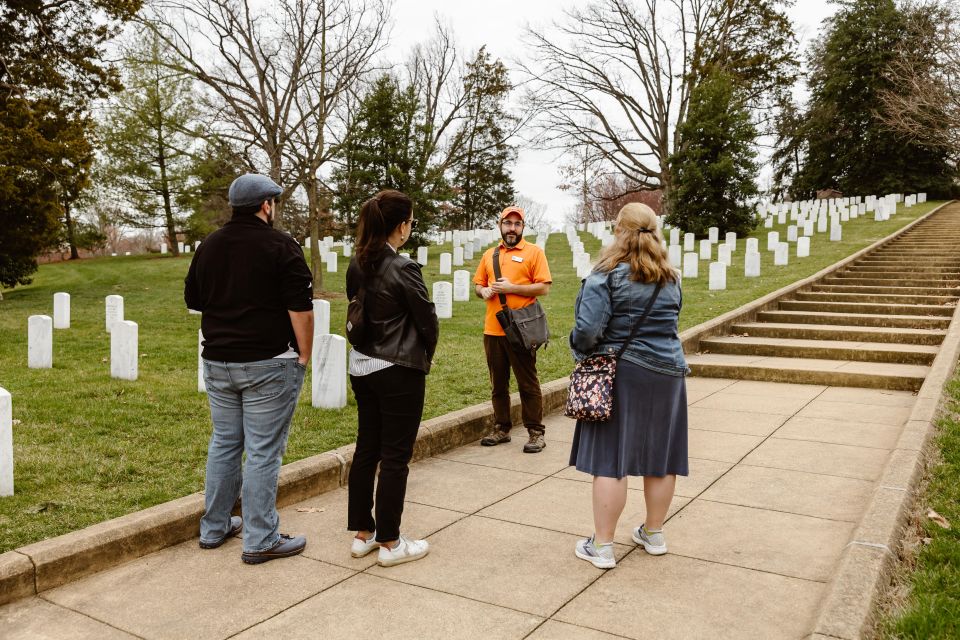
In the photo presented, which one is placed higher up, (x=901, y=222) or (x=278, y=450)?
(x=901, y=222)

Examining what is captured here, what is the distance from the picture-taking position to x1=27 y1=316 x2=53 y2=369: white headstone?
9.36 metres

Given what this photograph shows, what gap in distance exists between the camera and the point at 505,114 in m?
45.1

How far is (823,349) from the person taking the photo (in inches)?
411


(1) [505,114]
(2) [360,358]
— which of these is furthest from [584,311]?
(1) [505,114]

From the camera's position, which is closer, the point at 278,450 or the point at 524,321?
the point at 278,450

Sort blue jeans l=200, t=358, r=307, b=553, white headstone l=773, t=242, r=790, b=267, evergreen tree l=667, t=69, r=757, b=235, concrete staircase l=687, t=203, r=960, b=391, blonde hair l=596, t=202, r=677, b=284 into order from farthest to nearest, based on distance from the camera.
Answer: evergreen tree l=667, t=69, r=757, b=235
white headstone l=773, t=242, r=790, b=267
concrete staircase l=687, t=203, r=960, b=391
blue jeans l=200, t=358, r=307, b=553
blonde hair l=596, t=202, r=677, b=284

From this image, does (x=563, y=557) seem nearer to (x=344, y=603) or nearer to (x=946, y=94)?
(x=344, y=603)

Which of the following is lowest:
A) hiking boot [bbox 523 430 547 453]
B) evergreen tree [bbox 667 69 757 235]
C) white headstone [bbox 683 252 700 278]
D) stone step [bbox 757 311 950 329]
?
hiking boot [bbox 523 430 547 453]

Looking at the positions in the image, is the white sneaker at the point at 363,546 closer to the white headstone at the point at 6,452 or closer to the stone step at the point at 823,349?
the white headstone at the point at 6,452

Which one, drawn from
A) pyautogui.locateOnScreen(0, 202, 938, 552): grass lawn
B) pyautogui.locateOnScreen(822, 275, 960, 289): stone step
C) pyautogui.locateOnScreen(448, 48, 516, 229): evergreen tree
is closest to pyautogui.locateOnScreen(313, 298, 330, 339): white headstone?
pyautogui.locateOnScreen(0, 202, 938, 552): grass lawn

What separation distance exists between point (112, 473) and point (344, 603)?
246 cm

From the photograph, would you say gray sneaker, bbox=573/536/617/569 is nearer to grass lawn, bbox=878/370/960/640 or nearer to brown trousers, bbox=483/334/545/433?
grass lawn, bbox=878/370/960/640

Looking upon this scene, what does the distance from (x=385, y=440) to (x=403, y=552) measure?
0.62 metres

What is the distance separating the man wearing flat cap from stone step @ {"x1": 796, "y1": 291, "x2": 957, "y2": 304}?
12539mm
